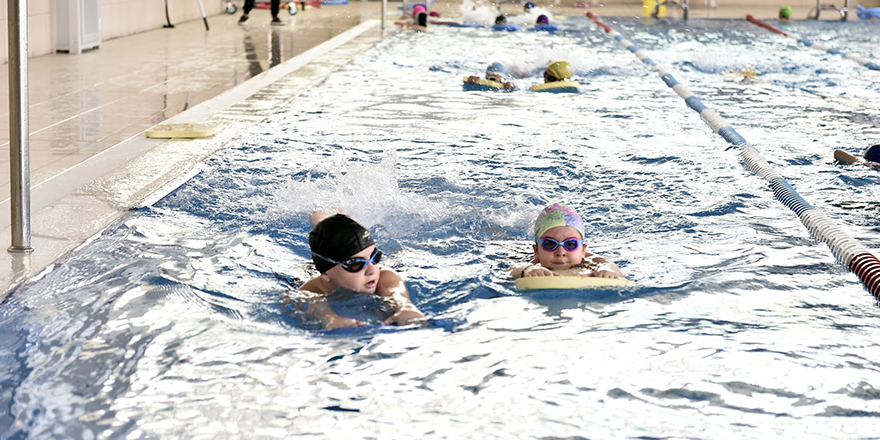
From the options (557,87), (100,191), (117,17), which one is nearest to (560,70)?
(557,87)

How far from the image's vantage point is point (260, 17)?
1738cm

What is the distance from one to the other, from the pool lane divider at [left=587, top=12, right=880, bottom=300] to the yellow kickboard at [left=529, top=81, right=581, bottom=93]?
1.08m

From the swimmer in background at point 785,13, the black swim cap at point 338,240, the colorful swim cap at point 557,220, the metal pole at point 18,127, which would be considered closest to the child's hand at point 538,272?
the colorful swim cap at point 557,220

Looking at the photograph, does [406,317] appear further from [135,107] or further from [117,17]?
[117,17]

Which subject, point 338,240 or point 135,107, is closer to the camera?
point 338,240

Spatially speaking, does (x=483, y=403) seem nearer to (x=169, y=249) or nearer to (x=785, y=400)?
(x=785, y=400)

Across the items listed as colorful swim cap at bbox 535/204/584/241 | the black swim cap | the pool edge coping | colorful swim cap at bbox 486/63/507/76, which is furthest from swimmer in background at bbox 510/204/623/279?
colorful swim cap at bbox 486/63/507/76

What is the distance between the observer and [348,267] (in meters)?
2.97

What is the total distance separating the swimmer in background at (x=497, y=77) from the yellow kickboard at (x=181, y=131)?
3195 millimetres

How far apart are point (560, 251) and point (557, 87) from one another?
5236 millimetres

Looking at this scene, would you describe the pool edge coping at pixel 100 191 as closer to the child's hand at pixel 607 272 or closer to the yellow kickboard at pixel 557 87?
the child's hand at pixel 607 272

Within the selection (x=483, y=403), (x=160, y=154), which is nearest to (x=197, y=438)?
(x=483, y=403)

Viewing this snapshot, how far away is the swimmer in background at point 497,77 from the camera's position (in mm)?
8609

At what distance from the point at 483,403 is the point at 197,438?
2.41 feet
